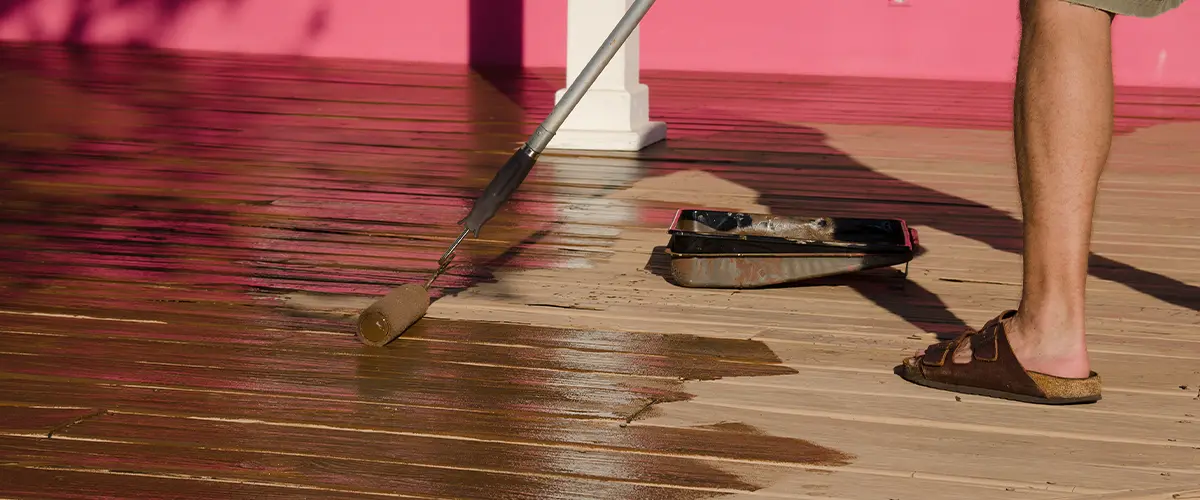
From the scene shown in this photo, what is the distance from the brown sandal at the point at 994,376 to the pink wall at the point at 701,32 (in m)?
5.05

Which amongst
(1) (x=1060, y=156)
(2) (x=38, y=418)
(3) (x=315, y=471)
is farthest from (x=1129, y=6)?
(2) (x=38, y=418)

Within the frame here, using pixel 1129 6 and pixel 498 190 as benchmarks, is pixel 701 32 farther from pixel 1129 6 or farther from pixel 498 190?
Answer: pixel 1129 6

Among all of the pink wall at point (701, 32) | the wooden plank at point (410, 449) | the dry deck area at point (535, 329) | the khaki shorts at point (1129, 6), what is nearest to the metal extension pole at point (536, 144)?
the dry deck area at point (535, 329)

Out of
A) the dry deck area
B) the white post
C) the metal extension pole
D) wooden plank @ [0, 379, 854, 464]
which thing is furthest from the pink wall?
wooden plank @ [0, 379, 854, 464]

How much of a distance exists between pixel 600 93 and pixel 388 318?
247 cm

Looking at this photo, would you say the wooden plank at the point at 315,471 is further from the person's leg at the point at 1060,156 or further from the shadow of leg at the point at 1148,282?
the shadow of leg at the point at 1148,282

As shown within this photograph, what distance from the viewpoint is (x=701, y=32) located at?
7.07 meters

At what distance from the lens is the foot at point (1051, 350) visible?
6.09 feet

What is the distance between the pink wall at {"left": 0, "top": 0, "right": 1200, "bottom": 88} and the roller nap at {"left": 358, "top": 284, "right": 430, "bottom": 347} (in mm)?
4997

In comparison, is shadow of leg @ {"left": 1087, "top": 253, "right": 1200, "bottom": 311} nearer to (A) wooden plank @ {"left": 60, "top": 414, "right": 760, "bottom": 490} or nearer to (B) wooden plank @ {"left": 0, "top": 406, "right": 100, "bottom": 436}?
(A) wooden plank @ {"left": 60, "top": 414, "right": 760, "bottom": 490}

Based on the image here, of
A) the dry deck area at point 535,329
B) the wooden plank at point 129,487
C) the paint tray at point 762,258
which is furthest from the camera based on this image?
the paint tray at point 762,258

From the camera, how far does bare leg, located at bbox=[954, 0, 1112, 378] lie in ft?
5.95

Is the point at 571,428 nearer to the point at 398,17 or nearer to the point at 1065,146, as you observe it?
the point at 1065,146

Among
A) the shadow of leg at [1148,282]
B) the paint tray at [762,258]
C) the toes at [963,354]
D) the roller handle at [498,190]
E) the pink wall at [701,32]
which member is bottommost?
the shadow of leg at [1148,282]
